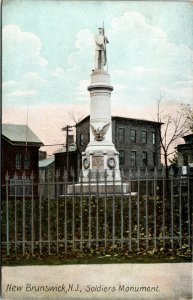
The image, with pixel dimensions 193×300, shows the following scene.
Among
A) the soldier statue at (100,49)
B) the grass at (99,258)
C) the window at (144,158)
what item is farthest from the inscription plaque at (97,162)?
the grass at (99,258)

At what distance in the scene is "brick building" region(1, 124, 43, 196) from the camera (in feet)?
25.2

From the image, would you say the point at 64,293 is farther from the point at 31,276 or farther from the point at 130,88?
the point at 130,88

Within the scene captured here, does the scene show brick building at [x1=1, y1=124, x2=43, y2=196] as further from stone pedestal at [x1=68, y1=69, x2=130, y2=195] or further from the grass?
stone pedestal at [x1=68, y1=69, x2=130, y2=195]

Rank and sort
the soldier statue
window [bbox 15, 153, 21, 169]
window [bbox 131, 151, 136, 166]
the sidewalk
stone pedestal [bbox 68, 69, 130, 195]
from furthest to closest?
stone pedestal [bbox 68, 69, 130, 195]
window [bbox 131, 151, 136, 166]
the soldier statue
window [bbox 15, 153, 21, 169]
the sidewalk

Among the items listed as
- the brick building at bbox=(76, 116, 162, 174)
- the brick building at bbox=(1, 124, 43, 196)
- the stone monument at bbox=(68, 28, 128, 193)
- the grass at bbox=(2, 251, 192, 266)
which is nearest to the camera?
the grass at bbox=(2, 251, 192, 266)

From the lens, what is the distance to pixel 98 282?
7391mm

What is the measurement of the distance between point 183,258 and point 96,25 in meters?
3.70

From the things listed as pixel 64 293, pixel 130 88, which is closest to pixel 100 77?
pixel 130 88

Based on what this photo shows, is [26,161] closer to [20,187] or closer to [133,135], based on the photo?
[20,187]

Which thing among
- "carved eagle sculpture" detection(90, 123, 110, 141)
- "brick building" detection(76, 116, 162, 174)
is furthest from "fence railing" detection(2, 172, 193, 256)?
"carved eagle sculpture" detection(90, 123, 110, 141)

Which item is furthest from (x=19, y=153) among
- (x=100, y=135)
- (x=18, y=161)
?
(x=100, y=135)

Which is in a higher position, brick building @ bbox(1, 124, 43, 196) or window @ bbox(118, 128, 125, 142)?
window @ bbox(118, 128, 125, 142)

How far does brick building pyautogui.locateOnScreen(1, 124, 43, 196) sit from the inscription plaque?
115 inches

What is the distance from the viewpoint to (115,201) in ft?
26.5
